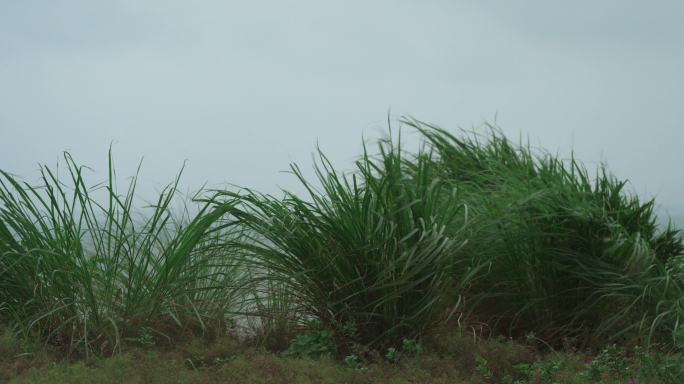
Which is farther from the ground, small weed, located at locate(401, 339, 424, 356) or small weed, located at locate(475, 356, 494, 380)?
small weed, located at locate(401, 339, 424, 356)

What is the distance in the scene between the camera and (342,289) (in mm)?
3613

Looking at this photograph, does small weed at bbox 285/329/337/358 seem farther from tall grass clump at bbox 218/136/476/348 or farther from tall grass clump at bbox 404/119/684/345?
tall grass clump at bbox 404/119/684/345

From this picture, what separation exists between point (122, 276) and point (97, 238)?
0.22 m

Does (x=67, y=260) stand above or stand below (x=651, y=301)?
above

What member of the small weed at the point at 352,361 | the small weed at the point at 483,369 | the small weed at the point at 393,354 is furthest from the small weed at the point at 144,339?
the small weed at the point at 483,369

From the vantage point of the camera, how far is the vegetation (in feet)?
11.3

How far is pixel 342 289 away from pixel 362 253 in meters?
0.20

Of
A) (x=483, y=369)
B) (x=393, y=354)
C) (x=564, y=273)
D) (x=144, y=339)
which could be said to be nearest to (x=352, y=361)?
(x=393, y=354)

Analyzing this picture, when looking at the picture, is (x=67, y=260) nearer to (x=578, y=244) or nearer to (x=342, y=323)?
(x=342, y=323)

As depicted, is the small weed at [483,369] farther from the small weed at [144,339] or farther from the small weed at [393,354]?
the small weed at [144,339]

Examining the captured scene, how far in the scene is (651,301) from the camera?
4168 mm

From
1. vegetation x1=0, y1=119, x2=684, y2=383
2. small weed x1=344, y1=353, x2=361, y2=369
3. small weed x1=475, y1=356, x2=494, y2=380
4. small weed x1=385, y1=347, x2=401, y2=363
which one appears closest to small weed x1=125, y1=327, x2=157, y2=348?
vegetation x1=0, y1=119, x2=684, y2=383

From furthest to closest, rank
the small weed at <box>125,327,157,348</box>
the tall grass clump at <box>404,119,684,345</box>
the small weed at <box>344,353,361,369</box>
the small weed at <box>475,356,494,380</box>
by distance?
the tall grass clump at <box>404,119,684,345</box>
the small weed at <box>125,327,157,348</box>
the small weed at <box>475,356,494,380</box>
the small weed at <box>344,353,361,369</box>

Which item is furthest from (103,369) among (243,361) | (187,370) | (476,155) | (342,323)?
(476,155)
